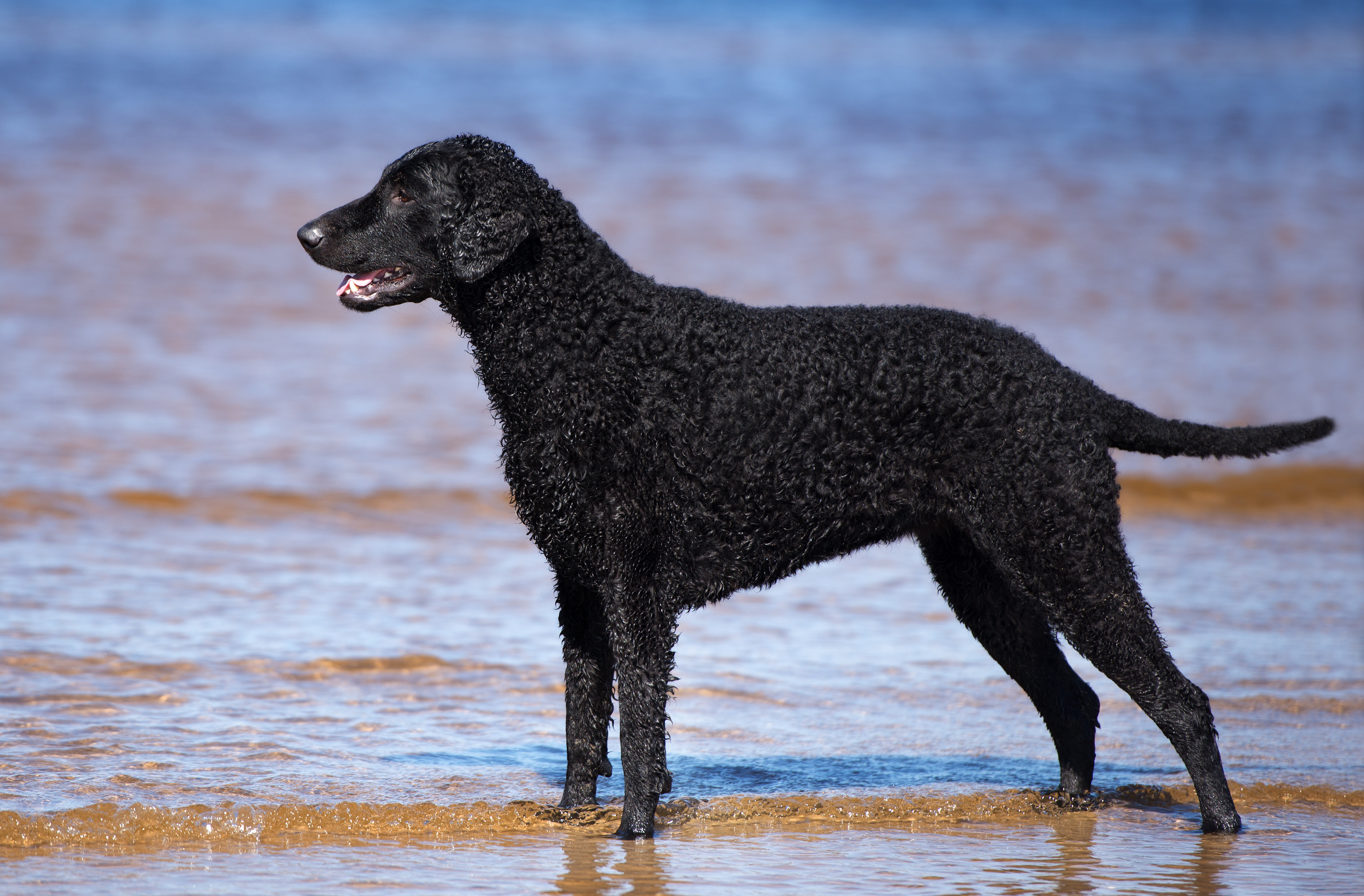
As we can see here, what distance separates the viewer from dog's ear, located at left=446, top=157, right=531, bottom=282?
473 cm

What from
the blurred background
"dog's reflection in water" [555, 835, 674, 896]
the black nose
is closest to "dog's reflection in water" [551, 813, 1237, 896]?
"dog's reflection in water" [555, 835, 674, 896]

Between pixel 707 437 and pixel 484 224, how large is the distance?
103 centimetres

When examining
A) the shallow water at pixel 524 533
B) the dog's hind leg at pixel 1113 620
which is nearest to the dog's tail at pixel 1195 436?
the dog's hind leg at pixel 1113 620

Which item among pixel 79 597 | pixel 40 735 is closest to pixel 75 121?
pixel 79 597

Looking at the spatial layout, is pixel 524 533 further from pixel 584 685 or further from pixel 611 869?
pixel 611 869

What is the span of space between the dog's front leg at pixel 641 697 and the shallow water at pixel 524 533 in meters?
0.15

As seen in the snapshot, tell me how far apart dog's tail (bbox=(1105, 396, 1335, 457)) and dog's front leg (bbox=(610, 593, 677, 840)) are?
1784mm

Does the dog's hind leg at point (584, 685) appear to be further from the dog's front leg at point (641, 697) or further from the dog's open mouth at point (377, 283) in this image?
the dog's open mouth at point (377, 283)

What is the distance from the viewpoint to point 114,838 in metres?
4.79

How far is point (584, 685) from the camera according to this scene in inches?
208

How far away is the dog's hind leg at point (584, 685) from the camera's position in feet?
17.2

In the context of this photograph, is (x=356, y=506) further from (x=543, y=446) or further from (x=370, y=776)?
(x=543, y=446)

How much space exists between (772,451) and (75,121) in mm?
20064

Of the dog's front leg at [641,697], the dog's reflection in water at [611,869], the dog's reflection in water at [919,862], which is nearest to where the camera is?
the dog's reflection in water at [611,869]
